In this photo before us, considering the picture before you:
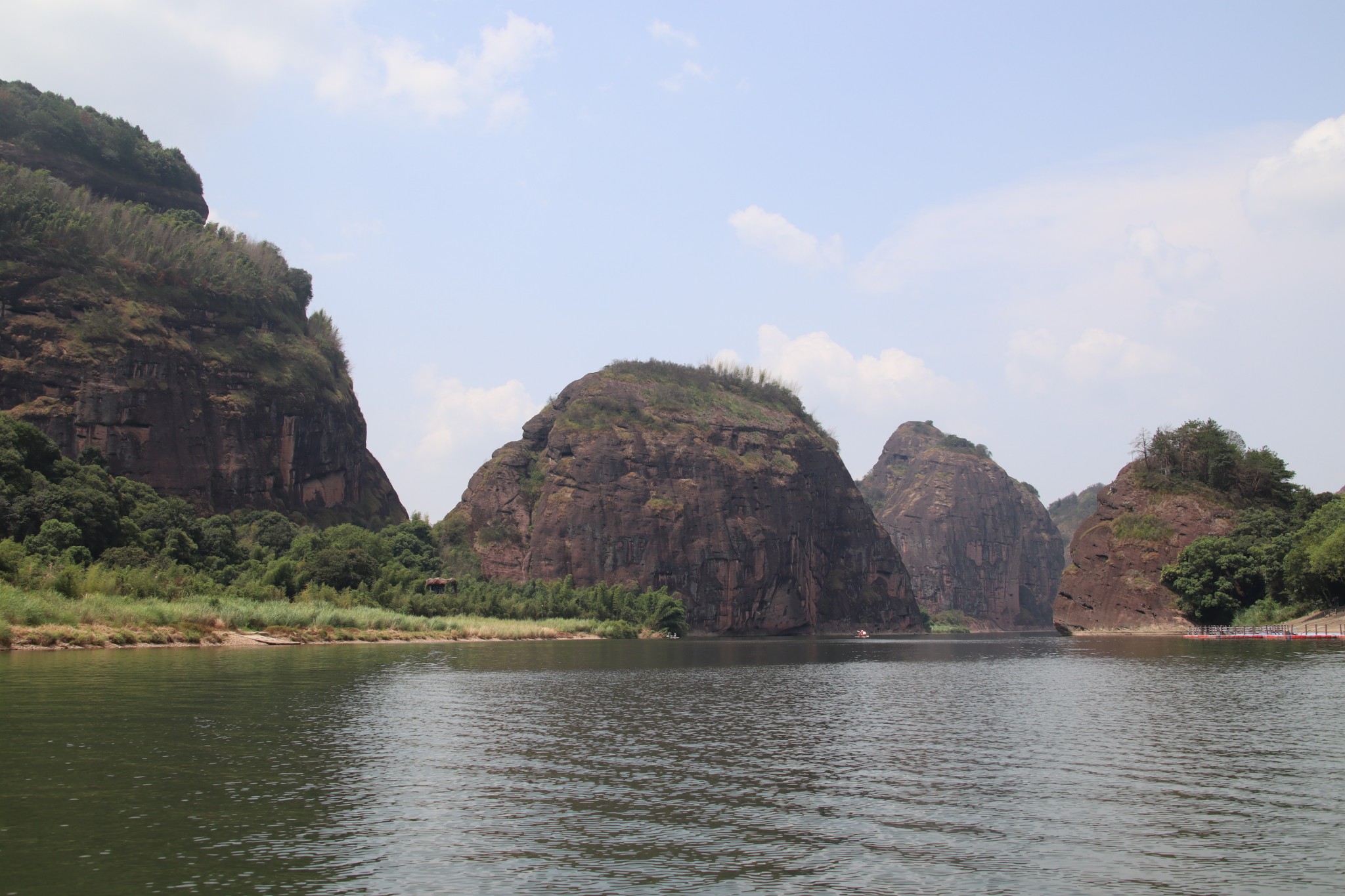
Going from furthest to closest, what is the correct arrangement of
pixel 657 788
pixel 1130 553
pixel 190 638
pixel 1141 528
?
pixel 1141 528 → pixel 1130 553 → pixel 190 638 → pixel 657 788

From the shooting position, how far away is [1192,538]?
123 metres

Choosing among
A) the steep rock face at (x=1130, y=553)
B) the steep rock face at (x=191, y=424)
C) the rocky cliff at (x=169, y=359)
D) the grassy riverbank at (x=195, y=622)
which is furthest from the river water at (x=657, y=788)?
the rocky cliff at (x=169, y=359)

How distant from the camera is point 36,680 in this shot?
123 ft

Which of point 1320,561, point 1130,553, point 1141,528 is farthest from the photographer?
point 1141,528

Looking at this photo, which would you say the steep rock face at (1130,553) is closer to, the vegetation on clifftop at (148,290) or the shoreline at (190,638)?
the shoreline at (190,638)

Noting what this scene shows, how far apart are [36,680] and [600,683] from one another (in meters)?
23.5

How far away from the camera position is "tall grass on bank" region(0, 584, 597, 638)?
55.7 metres

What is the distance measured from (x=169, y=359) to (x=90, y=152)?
55331mm

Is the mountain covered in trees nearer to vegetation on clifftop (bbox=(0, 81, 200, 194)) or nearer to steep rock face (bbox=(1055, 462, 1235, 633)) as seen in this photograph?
steep rock face (bbox=(1055, 462, 1235, 633))

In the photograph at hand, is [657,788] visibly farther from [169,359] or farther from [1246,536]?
[169,359]

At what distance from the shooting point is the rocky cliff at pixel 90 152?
157125 millimetres

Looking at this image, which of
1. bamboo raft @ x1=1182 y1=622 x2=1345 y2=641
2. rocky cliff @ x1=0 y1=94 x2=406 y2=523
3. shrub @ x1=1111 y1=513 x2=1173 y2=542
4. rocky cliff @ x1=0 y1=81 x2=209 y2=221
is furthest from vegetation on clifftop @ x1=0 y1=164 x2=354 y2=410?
bamboo raft @ x1=1182 y1=622 x2=1345 y2=641

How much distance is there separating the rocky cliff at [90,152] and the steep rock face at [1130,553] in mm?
162111

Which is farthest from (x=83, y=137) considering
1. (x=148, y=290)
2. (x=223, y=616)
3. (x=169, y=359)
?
(x=223, y=616)
